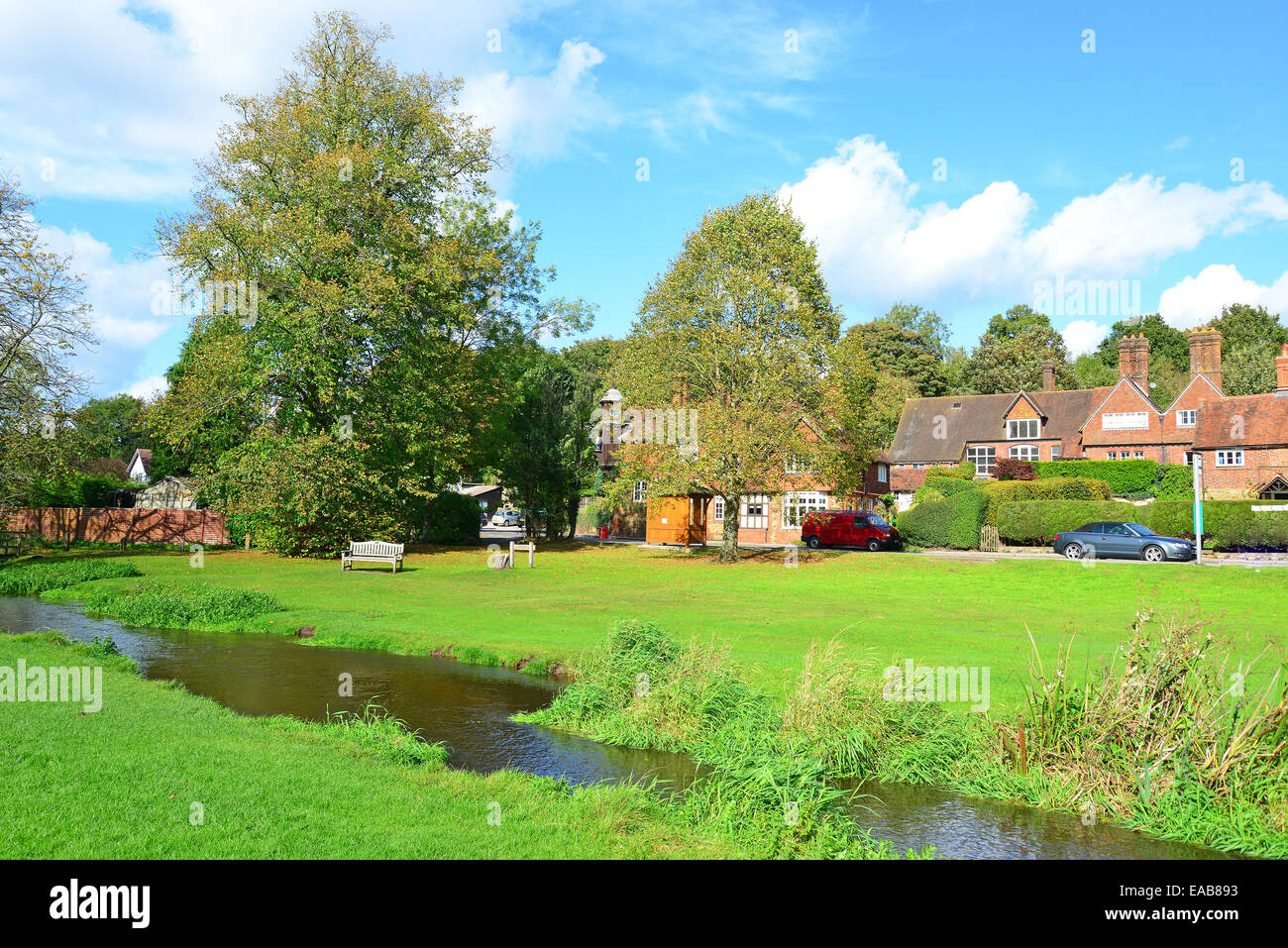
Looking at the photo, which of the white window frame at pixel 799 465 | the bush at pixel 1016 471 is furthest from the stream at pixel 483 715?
the bush at pixel 1016 471

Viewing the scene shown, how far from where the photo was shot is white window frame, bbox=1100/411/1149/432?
6244cm

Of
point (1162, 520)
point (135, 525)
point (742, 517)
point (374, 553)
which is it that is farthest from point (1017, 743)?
point (135, 525)

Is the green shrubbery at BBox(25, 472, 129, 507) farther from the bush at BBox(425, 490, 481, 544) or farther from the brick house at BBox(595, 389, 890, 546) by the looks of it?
the brick house at BBox(595, 389, 890, 546)

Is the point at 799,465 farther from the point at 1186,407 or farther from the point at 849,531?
the point at 1186,407

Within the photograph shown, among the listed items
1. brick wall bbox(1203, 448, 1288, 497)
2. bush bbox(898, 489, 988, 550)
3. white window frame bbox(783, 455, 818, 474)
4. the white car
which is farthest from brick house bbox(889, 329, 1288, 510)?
the white car

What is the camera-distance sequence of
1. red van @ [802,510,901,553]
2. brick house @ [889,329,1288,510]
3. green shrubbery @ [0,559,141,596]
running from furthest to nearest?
brick house @ [889,329,1288,510] < red van @ [802,510,901,553] < green shrubbery @ [0,559,141,596]

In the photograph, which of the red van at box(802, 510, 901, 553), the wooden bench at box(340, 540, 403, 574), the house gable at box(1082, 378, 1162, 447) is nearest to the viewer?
the wooden bench at box(340, 540, 403, 574)

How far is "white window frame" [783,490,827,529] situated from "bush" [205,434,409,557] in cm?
2372

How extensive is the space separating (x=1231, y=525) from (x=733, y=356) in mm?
23469

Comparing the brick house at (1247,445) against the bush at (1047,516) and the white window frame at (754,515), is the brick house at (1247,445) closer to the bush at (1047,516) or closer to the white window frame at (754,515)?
the bush at (1047,516)

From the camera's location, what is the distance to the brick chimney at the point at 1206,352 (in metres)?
61.4
